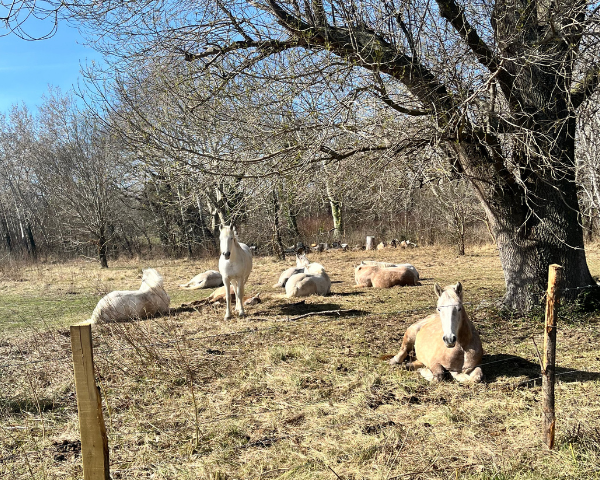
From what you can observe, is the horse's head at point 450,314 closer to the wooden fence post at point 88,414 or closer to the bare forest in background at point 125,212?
the wooden fence post at point 88,414

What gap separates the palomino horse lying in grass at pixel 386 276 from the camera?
11.7 m

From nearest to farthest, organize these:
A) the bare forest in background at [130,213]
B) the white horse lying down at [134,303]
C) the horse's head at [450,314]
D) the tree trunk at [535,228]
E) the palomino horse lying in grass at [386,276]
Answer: the horse's head at [450,314] < the tree trunk at [535,228] < the white horse lying down at [134,303] < the palomino horse lying in grass at [386,276] < the bare forest in background at [130,213]

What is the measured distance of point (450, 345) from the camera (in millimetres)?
4582

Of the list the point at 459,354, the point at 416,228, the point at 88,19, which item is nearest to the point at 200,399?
the point at 459,354

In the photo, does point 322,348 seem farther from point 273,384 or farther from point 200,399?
point 200,399

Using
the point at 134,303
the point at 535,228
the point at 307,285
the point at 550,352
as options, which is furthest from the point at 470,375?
the point at 134,303

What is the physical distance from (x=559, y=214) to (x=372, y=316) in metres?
3.34

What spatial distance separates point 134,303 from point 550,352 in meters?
7.51

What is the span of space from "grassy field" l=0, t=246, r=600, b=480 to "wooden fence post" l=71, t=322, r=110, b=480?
2.67 feet

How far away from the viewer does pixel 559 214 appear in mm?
7391

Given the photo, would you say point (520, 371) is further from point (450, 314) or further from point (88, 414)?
point (88, 414)

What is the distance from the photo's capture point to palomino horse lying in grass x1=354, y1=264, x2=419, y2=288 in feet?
38.4

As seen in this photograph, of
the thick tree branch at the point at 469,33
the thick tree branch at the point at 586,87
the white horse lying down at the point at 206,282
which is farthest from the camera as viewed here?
the white horse lying down at the point at 206,282

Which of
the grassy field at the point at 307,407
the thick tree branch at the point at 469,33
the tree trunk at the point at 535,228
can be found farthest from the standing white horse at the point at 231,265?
the thick tree branch at the point at 469,33
